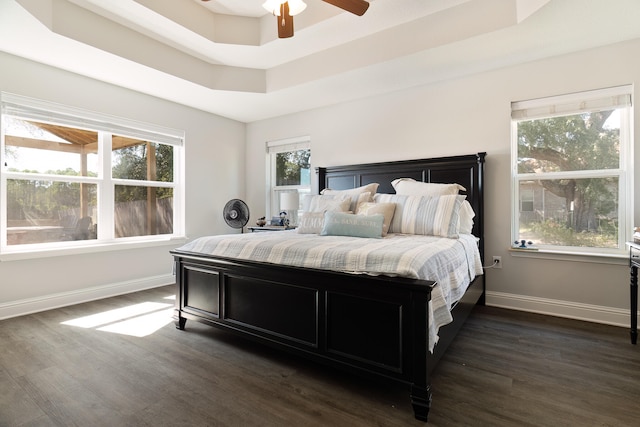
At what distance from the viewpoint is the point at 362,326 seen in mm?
1671

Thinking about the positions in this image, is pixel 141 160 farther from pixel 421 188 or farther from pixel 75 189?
pixel 421 188

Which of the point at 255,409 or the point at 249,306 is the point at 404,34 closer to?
the point at 249,306

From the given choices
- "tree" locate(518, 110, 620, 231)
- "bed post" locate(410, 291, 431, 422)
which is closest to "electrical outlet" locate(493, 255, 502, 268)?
"tree" locate(518, 110, 620, 231)

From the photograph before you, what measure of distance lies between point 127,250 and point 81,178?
0.95 m

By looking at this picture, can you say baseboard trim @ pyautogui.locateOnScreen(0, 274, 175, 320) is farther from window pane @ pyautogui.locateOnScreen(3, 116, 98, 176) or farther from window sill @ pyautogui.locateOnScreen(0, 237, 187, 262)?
window pane @ pyautogui.locateOnScreen(3, 116, 98, 176)

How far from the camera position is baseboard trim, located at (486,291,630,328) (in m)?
2.68

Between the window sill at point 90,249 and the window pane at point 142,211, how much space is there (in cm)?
18

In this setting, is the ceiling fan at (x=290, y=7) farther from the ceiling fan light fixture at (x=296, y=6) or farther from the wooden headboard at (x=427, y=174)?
the wooden headboard at (x=427, y=174)

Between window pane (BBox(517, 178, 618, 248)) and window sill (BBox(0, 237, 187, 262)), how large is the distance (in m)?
4.24

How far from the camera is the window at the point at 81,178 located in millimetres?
3033

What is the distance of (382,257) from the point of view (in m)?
1.65

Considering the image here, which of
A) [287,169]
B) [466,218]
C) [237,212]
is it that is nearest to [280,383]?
[466,218]

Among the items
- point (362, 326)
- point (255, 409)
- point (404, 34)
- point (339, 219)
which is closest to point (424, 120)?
point (404, 34)

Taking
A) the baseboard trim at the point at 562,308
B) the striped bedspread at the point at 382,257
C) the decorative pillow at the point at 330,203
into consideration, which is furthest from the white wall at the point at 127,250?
the baseboard trim at the point at 562,308
